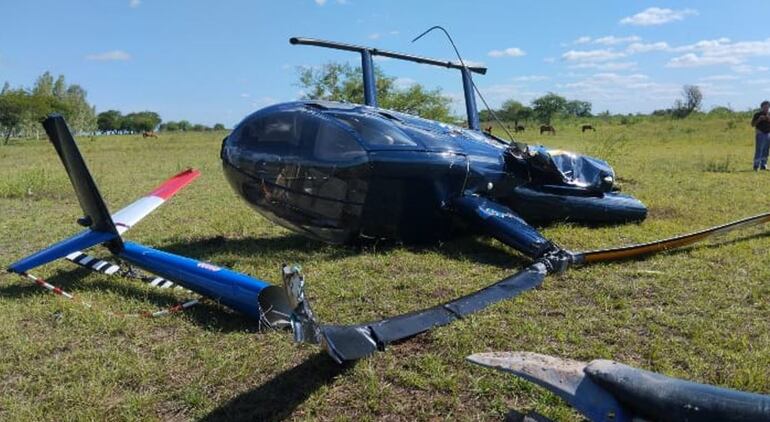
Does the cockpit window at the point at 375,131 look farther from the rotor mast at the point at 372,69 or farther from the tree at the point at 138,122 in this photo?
the tree at the point at 138,122

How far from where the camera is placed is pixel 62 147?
5535 mm

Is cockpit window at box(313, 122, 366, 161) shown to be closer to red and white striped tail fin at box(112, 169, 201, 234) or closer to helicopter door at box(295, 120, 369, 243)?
helicopter door at box(295, 120, 369, 243)

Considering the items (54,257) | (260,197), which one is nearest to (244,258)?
(260,197)

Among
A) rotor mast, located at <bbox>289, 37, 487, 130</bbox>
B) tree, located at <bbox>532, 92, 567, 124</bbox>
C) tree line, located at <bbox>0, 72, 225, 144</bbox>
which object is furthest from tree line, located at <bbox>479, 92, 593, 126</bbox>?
rotor mast, located at <bbox>289, 37, 487, 130</bbox>

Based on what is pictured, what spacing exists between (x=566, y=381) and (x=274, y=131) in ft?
15.2

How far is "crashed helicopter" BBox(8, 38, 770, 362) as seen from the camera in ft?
18.5

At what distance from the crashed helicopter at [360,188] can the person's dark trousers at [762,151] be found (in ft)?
34.1

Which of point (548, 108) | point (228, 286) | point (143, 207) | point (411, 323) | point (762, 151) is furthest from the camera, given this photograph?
point (548, 108)

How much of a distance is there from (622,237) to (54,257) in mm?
6373

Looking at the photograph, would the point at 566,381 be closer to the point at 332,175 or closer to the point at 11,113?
the point at 332,175

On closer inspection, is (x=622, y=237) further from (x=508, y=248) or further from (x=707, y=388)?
(x=707, y=388)

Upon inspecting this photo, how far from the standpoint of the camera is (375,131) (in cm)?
642

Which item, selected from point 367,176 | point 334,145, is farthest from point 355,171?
point 334,145

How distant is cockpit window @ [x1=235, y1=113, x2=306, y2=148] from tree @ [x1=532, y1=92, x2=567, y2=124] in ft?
264
